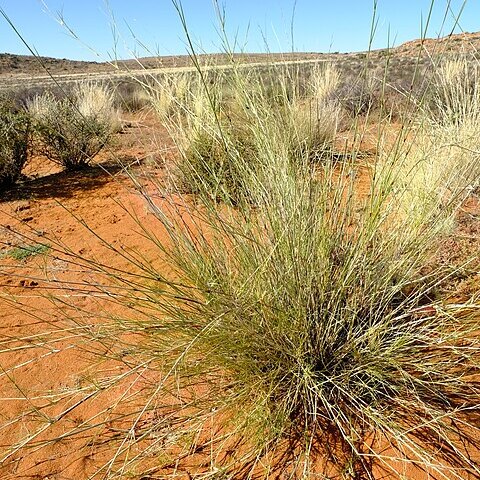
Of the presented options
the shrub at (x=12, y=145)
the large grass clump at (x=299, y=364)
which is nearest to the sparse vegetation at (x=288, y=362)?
the large grass clump at (x=299, y=364)

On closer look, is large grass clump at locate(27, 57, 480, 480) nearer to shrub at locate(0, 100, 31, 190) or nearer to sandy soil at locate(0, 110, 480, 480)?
sandy soil at locate(0, 110, 480, 480)

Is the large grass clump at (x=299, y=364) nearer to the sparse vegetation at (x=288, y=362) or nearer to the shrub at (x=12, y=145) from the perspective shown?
the sparse vegetation at (x=288, y=362)

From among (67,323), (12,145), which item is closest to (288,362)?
(67,323)

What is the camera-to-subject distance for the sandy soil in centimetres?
153

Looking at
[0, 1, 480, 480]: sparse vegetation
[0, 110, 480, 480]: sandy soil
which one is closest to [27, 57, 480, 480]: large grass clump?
[0, 1, 480, 480]: sparse vegetation

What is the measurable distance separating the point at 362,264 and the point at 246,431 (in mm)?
710

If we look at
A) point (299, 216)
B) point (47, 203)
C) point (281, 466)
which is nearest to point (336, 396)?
point (281, 466)

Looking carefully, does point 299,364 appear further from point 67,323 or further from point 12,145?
point 12,145

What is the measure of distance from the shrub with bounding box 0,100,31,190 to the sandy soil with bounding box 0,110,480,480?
0.69ft

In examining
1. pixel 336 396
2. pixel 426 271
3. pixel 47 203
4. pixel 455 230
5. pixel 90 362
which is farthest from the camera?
pixel 47 203

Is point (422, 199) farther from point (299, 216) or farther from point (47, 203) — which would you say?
point (47, 203)

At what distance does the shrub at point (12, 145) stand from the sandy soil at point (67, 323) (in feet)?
0.69

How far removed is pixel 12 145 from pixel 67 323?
4215 mm

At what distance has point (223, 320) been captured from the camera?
1460 millimetres
